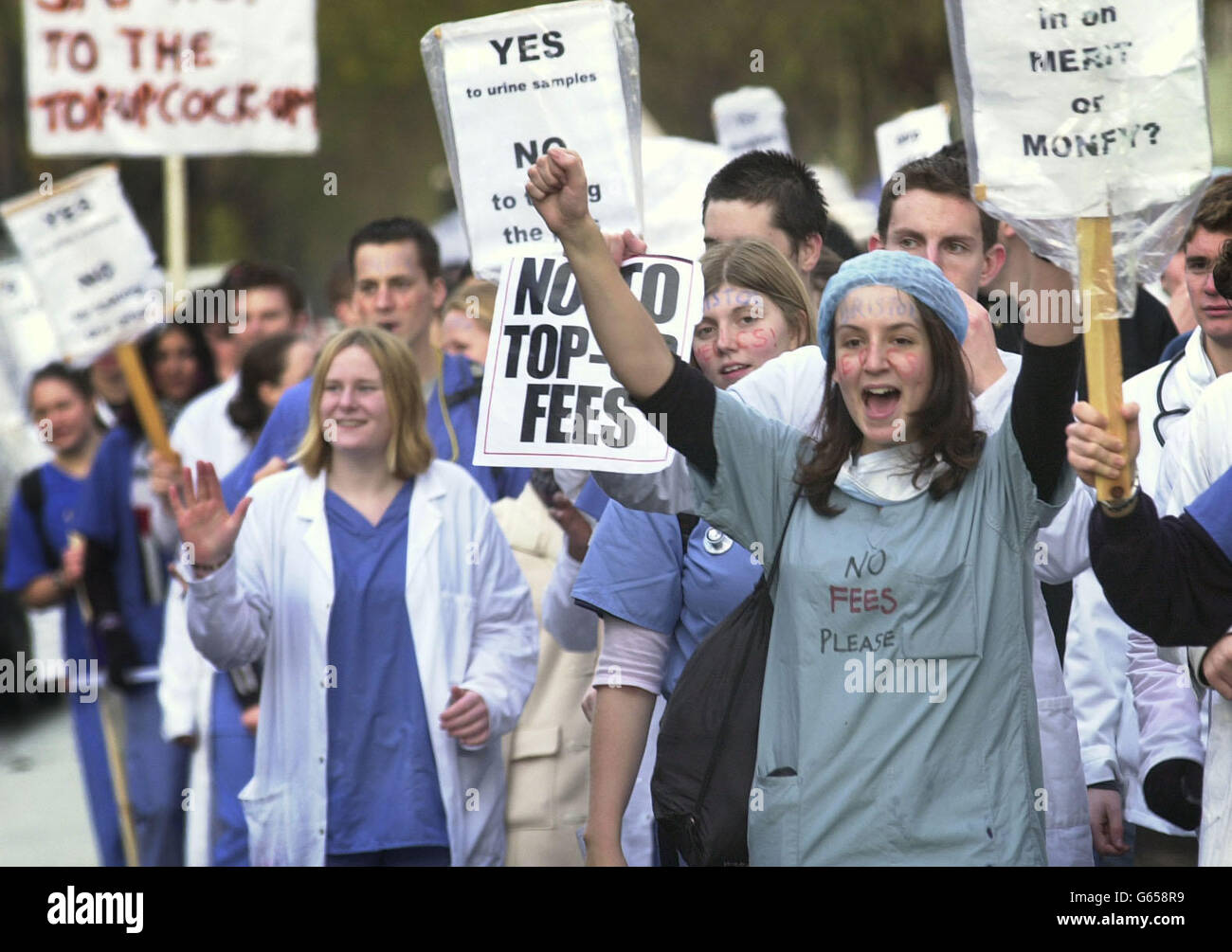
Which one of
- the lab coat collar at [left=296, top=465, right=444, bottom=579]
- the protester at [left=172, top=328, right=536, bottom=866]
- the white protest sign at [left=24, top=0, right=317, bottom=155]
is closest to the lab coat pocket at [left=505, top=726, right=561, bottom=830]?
the protester at [left=172, top=328, right=536, bottom=866]

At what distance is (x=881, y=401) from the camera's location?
3.79 meters

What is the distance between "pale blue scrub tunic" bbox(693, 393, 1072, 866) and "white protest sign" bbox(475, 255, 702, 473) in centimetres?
48

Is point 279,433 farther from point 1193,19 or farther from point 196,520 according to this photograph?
point 1193,19

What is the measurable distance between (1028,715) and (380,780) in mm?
2283

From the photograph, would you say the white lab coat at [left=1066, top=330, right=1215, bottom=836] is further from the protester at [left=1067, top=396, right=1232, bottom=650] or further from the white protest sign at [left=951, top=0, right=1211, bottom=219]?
the white protest sign at [left=951, top=0, right=1211, bottom=219]

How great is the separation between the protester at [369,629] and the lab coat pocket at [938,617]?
2094 millimetres

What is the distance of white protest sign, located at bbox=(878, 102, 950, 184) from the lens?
767 cm

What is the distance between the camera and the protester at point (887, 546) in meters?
3.62

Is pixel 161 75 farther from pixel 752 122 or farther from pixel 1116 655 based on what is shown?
pixel 1116 655

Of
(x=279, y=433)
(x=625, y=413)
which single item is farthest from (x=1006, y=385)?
(x=279, y=433)

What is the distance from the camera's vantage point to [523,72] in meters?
4.81

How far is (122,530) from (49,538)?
392 millimetres

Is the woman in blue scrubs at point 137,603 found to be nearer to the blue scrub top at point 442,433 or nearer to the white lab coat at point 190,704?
the white lab coat at point 190,704

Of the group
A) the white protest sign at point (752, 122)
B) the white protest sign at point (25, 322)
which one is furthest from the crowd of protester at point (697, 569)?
the white protest sign at point (25, 322)
